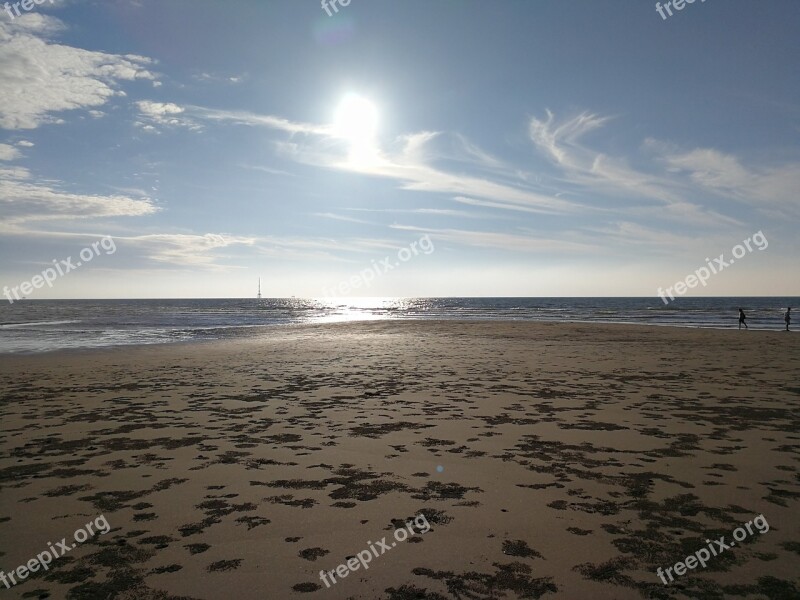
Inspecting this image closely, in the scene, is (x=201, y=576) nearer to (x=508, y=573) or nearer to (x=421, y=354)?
(x=508, y=573)

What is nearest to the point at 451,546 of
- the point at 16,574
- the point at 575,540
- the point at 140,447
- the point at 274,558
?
the point at 575,540

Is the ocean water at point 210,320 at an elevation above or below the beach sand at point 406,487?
above

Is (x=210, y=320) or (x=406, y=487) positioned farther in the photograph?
(x=210, y=320)

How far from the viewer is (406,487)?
646cm

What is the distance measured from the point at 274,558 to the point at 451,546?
5.90 feet

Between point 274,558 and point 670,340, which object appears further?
point 670,340

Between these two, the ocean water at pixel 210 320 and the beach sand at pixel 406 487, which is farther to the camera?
the ocean water at pixel 210 320

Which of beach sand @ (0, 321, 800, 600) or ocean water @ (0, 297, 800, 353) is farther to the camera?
ocean water @ (0, 297, 800, 353)

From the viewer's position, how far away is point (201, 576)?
4.44 meters

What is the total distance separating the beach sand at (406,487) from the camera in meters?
4.44

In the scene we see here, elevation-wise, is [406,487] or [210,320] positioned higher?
[210,320]

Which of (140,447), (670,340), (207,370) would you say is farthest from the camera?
(670,340)

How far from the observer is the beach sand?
444 centimetres

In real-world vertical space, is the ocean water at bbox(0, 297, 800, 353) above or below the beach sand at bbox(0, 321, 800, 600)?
above
